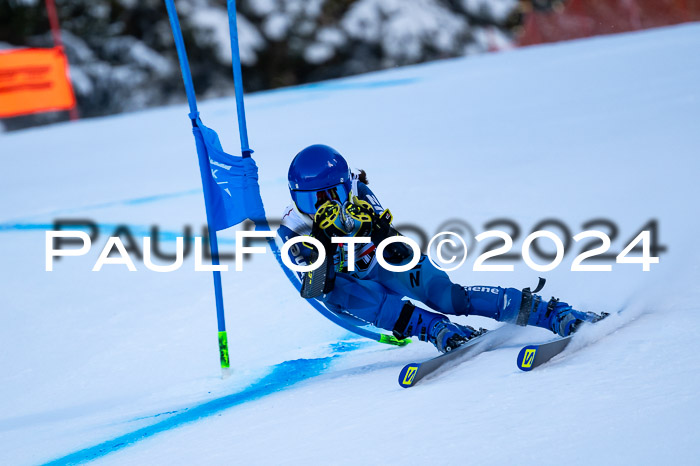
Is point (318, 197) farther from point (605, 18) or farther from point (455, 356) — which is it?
point (605, 18)

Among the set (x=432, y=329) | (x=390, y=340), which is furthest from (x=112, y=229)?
(x=432, y=329)

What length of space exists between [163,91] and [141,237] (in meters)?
14.3

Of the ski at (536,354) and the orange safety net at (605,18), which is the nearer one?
the ski at (536,354)

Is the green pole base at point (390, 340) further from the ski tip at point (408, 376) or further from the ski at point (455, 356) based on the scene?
the ski tip at point (408, 376)

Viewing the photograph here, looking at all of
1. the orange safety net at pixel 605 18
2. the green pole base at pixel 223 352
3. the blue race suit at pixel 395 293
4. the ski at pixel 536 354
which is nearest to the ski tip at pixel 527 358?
the ski at pixel 536 354

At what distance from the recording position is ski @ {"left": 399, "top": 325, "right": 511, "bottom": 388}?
2.86m

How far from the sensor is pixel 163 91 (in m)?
19.9

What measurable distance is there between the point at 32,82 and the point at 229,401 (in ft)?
37.2

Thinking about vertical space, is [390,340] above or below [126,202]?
below

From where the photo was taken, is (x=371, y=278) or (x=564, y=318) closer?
(x=564, y=318)

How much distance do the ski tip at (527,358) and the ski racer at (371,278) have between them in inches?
15.4

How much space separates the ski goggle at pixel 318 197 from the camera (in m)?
3.27

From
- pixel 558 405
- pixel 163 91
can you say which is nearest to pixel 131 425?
pixel 558 405

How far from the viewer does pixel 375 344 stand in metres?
3.87
